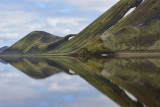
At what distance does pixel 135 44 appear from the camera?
187375mm

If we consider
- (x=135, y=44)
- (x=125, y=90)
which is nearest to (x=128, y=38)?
(x=135, y=44)

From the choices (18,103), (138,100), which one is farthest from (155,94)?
(18,103)

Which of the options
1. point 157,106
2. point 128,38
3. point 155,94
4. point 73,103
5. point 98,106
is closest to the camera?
point 157,106

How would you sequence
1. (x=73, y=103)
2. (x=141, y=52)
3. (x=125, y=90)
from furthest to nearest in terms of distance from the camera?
1. (x=141, y=52)
2. (x=125, y=90)
3. (x=73, y=103)

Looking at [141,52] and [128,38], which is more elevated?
[128,38]

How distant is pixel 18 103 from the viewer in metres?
24.5

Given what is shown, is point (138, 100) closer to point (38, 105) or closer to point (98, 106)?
point (98, 106)

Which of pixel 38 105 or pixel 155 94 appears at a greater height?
pixel 38 105

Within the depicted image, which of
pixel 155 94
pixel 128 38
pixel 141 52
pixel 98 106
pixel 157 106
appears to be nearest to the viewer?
pixel 157 106

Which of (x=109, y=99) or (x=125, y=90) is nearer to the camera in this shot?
(x=109, y=99)

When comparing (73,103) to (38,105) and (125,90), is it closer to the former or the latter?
(38,105)

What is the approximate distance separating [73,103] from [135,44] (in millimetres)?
171051

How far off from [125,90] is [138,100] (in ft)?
17.9

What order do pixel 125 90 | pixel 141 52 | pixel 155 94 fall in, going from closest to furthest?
pixel 155 94
pixel 125 90
pixel 141 52
